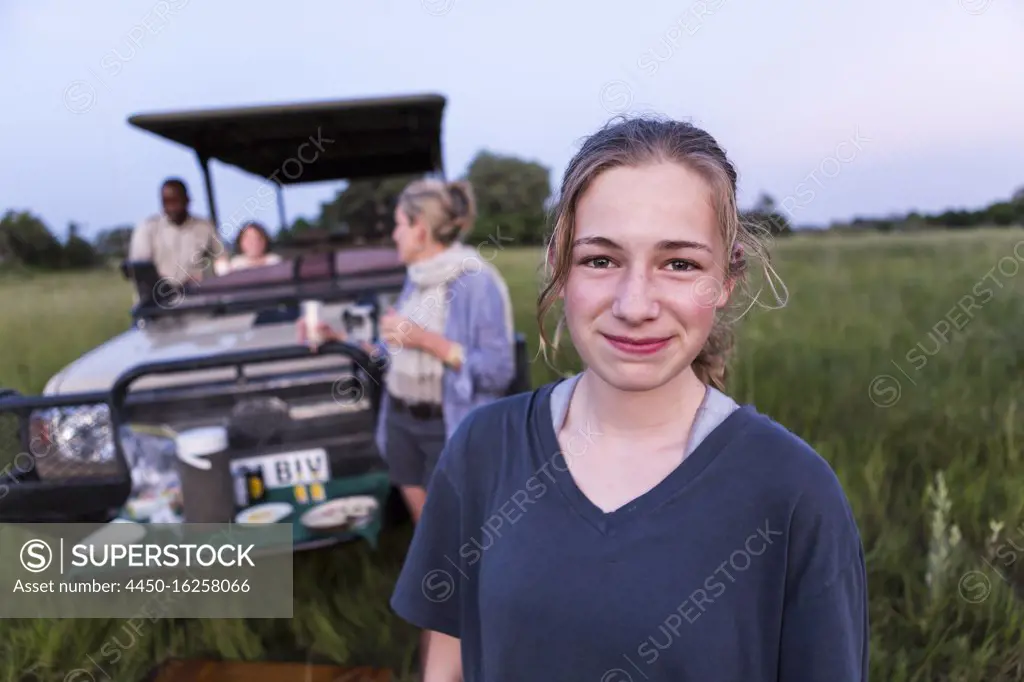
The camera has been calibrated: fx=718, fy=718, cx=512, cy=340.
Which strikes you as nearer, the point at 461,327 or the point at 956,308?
the point at 461,327

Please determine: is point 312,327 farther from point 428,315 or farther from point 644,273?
point 644,273

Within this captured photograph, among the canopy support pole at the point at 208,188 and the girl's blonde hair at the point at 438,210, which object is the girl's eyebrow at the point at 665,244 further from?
the canopy support pole at the point at 208,188

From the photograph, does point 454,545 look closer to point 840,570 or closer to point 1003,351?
point 840,570

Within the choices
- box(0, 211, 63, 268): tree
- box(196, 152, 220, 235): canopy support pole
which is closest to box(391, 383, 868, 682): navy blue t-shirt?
box(0, 211, 63, 268): tree

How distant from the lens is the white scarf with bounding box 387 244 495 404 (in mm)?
2654

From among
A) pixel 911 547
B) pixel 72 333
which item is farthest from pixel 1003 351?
pixel 72 333

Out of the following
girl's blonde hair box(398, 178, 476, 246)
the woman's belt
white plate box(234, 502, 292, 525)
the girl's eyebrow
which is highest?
girl's blonde hair box(398, 178, 476, 246)

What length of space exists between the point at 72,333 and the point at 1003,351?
537cm

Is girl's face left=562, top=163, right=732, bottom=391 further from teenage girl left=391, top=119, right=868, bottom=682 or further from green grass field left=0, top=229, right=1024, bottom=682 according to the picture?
green grass field left=0, top=229, right=1024, bottom=682

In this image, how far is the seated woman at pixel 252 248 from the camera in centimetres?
382

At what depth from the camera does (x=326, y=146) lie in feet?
11.7

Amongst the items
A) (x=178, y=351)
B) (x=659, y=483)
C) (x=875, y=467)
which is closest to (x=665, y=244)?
(x=659, y=483)

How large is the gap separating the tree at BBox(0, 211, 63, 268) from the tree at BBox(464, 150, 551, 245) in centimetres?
196

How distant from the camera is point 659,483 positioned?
3.02 ft
